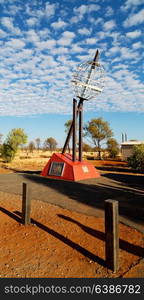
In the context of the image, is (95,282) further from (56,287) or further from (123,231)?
(123,231)

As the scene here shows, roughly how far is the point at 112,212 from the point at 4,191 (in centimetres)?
699

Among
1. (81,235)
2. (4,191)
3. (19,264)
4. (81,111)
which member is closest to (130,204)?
(81,235)

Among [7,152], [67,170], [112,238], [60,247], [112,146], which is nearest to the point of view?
[112,238]

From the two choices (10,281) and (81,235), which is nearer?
(10,281)

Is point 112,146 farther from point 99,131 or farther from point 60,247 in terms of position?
point 60,247

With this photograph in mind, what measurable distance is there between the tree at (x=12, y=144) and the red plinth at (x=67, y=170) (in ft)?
61.0

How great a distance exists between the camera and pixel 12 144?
3089 centimetres

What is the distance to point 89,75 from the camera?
1282 centimetres

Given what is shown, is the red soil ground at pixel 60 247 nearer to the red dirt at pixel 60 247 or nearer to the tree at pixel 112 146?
the red dirt at pixel 60 247

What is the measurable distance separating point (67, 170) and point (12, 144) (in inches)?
824

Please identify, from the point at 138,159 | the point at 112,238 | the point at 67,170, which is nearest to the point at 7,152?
the point at 138,159

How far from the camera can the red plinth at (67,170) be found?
1203 centimetres

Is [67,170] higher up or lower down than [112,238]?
higher up

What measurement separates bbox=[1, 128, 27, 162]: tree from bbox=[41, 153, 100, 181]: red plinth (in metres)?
18.6
